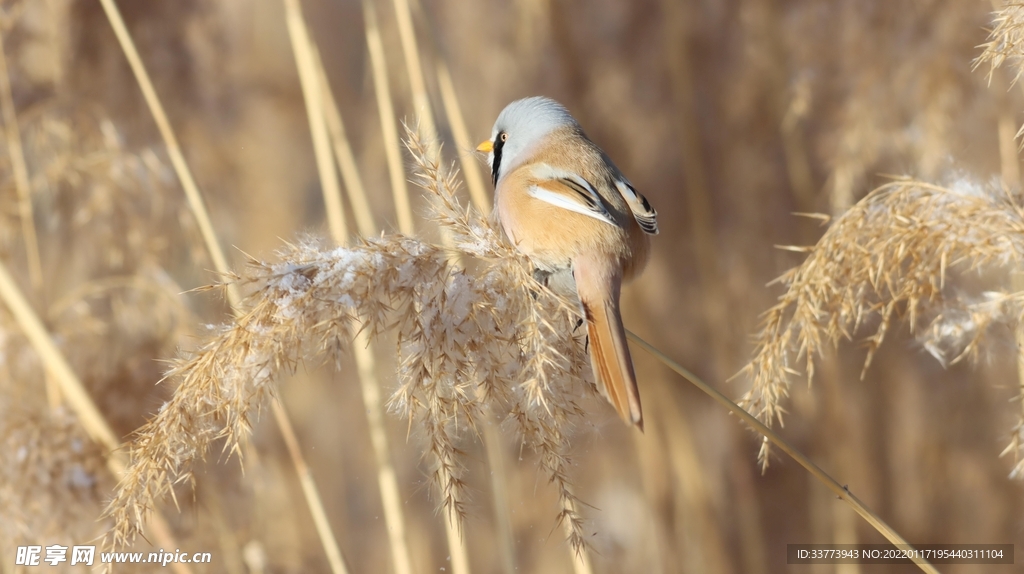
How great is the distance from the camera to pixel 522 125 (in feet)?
3.67

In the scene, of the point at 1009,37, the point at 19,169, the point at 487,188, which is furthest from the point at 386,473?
the point at 1009,37

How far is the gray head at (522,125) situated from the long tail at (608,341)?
0.92 ft

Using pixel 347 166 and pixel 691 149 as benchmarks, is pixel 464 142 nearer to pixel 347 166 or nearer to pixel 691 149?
pixel 347 166

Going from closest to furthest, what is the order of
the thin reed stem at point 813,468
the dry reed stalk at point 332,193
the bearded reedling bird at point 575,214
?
the thin reed stem at point 813,468, the bearded reedling bird at point 575,214, the dry reed stalk at point 332,193

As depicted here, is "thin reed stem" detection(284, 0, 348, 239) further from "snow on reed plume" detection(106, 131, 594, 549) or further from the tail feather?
the tail feather

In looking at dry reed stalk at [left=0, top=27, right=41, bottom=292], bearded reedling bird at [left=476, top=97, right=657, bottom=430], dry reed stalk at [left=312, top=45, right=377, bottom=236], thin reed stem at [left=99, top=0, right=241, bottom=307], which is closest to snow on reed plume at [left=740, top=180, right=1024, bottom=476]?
bearded reedling bird at [left=476, top=97, right=657, bottom=430]

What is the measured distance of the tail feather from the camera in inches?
28.7

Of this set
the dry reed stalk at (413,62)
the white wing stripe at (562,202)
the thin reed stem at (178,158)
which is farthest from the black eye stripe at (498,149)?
the thin reed stem at (178,158)

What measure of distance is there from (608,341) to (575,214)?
0.76 feet

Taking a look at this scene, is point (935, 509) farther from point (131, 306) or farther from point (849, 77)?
point (131, 306)

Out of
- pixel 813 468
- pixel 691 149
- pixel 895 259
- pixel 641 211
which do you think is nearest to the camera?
pixel 813 468

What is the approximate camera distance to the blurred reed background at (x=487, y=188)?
1.33 metres

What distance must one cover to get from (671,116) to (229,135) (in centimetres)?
119

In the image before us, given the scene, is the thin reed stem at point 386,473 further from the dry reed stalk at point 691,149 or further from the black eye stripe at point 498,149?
the dry reed stalk at point 691,149
